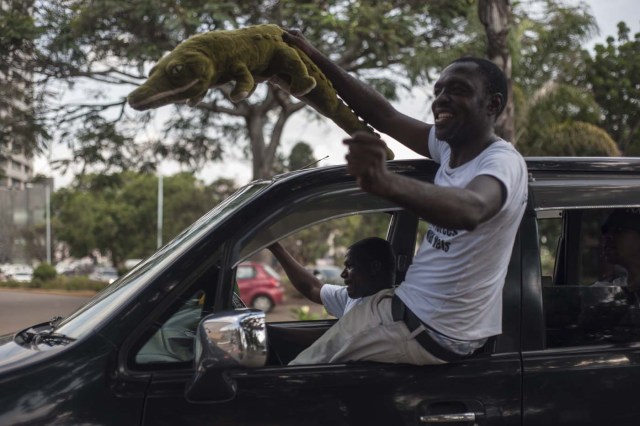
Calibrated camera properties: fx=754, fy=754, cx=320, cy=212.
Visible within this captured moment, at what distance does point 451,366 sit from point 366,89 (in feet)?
4.41

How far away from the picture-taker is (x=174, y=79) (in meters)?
2.34

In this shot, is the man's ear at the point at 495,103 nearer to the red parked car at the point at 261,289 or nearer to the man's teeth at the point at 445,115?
the man's teeth at the point at 445,115

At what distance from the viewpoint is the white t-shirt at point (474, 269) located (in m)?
2.25

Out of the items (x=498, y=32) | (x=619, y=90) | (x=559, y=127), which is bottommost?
(x=498, y=32)

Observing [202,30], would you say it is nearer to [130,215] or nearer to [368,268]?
[368,268]

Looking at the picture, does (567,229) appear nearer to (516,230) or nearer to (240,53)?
(516,230)

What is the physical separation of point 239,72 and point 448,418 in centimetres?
131

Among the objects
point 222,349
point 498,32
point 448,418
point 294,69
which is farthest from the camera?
point 498,32

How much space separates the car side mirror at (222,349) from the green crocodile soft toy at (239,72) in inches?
30.2

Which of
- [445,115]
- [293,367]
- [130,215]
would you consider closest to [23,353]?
[293,367]

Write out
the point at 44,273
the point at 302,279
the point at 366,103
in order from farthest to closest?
the point at 44,273 → the point at 302,279 → the point at 366,103

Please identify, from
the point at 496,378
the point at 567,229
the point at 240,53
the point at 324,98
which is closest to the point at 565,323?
the point at 496,378

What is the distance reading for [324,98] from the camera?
9.66 feet

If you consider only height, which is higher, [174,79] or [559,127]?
[559,127]
